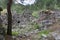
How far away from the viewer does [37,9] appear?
45.2 ft

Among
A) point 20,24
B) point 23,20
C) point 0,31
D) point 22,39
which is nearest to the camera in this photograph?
point 0,31

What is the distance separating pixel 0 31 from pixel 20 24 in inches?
151

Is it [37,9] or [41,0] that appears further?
[37,9]

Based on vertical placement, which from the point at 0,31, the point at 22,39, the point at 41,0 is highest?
the point at 41,0

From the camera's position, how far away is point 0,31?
23.9 ft

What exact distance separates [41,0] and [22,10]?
1.68 meters

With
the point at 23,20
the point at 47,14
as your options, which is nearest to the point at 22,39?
the point at 23,20

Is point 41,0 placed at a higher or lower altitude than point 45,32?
higher

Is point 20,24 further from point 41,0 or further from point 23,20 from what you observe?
point 41,0

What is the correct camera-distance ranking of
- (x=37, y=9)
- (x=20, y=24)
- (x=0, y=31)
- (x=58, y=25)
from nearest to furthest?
1. (x=0, y=31)
2. (x=58, y=25)
3. (x=20, y=24)
4. (x=37, y=9)

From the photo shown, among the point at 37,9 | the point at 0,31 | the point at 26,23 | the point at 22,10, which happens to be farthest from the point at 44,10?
the point at 0,31

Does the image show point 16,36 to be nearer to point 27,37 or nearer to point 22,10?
point 27,37

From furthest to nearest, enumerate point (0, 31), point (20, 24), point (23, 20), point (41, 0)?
point (41, 0)
point (23, 20)
point (20, 24)
point (0, 31)

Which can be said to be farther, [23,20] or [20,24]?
[23,20]
